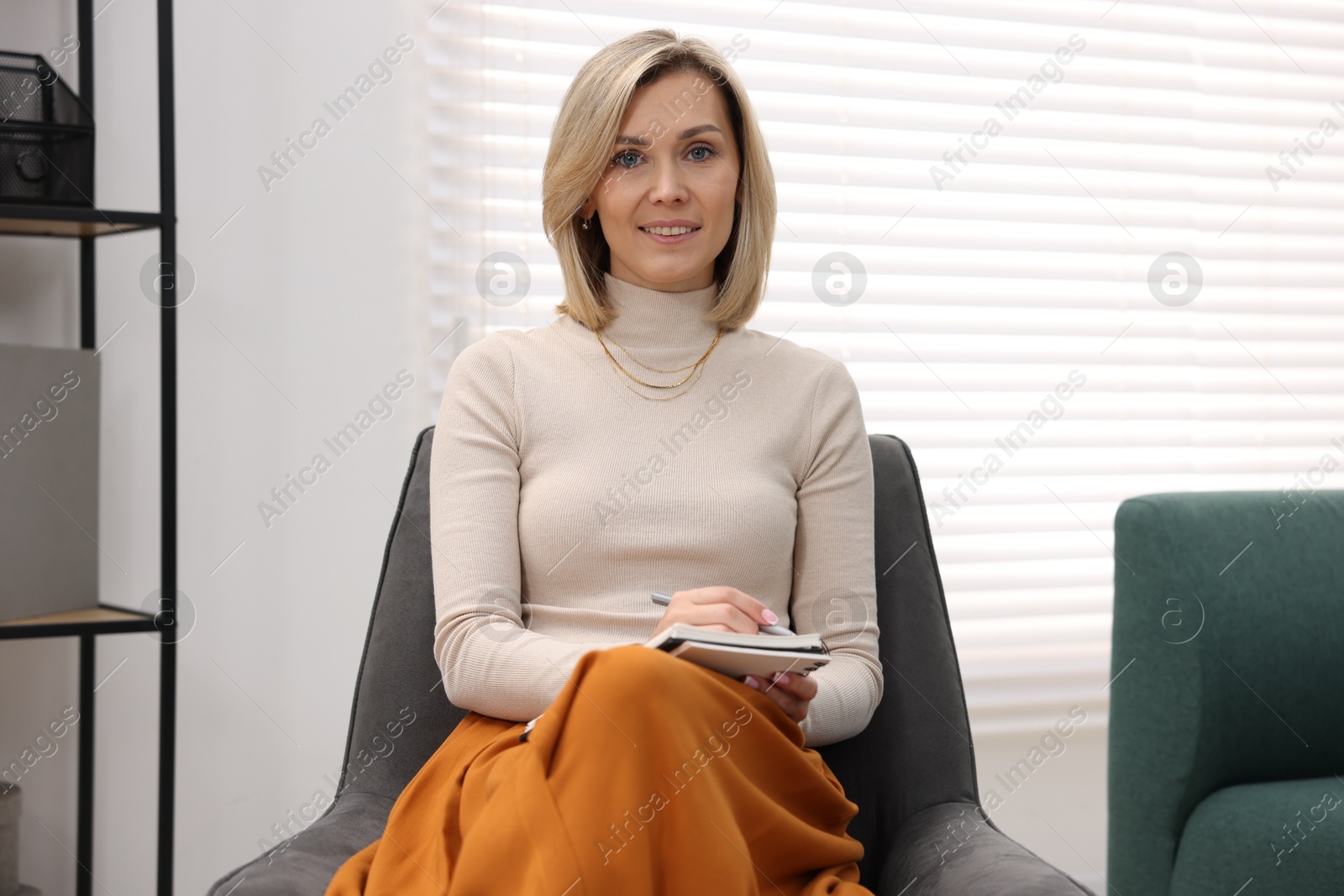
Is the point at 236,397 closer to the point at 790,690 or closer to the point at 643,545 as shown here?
the point at 643,545

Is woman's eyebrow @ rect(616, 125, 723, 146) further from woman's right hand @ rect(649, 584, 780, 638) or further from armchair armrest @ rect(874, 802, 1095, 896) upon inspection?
armchair armrest @ rect(874, 802, 1095, 896)

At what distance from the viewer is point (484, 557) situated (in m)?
1.16

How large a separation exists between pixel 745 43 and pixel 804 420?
95cm

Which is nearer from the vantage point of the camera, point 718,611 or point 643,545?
point 718,611

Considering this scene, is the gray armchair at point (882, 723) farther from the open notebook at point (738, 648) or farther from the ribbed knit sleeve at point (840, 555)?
the open notebook at point (738, 648)

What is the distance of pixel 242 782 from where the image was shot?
5.82 feet

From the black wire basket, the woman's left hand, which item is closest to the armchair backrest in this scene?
the woman's left hand

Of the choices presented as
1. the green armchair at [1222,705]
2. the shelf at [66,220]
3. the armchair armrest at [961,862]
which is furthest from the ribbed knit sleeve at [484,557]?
the green armchair at [1222,705]

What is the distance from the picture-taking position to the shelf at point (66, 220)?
1.39 meters

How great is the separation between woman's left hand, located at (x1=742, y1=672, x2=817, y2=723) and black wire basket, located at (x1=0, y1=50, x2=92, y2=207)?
111 cm

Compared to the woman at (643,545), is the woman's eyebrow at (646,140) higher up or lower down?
higher up

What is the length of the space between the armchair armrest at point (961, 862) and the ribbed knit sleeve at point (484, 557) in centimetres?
40

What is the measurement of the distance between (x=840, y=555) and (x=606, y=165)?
571 millimetres

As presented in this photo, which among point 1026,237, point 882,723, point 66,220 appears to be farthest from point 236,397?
point 1026,237
